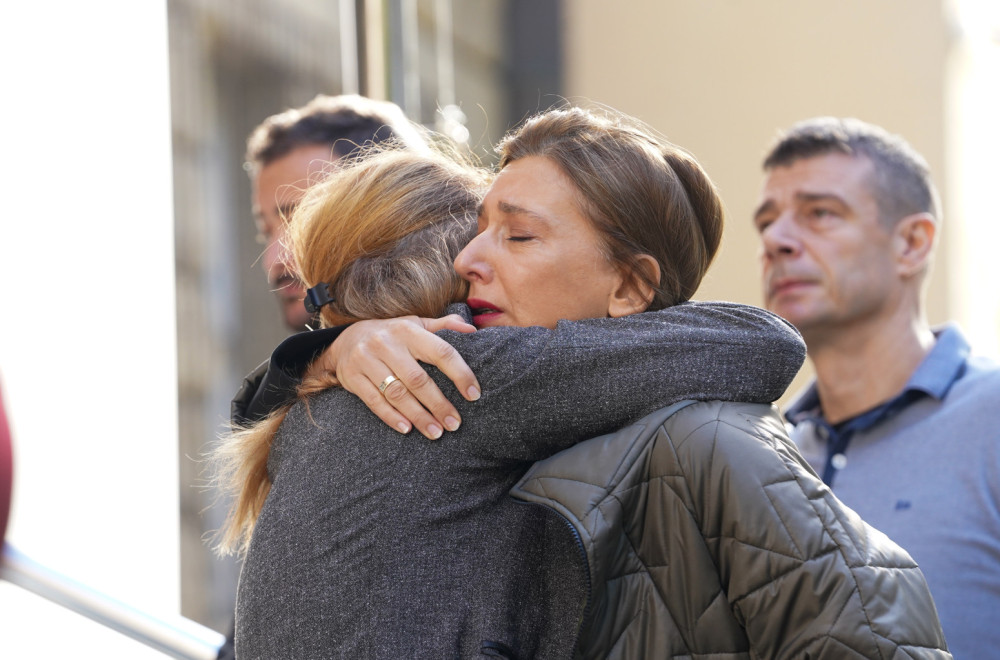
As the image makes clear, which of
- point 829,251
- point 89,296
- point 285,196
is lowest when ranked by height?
point 89,296

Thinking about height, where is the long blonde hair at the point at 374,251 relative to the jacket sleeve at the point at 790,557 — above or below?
above

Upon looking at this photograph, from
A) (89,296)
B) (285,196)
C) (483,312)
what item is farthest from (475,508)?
(89,296)

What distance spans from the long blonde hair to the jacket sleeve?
0.42m

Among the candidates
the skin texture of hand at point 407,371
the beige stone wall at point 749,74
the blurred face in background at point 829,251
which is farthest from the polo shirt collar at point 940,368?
the skin texture of hand at point 407,371

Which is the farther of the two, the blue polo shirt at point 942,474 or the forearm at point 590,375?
the blue polo shirt at point 942,474

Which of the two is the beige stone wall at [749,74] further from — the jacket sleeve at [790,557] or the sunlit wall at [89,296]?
the jacket sleeve at [790,557]

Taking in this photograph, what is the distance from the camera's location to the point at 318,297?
136cm

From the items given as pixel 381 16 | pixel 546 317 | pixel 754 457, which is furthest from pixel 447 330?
pixel 381 16

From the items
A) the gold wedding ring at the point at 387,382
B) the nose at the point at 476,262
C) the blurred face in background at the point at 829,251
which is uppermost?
the nose at the point at 476,262

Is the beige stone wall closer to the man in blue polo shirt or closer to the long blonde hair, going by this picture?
the man in blue polo shirt

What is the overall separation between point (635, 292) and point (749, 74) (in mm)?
2628

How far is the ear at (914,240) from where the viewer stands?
2.46 m

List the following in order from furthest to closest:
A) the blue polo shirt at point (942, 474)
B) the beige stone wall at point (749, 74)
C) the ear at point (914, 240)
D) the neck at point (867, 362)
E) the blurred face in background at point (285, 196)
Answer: the beige stone wall at point (749, 74)
the ear at point (914, 240)
the neck at point (867, 362)
the blurred face in background at point (285, 196)
the blue polo shirt at point (942, 474)

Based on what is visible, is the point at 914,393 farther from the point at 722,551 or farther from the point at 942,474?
the point at 722,551
